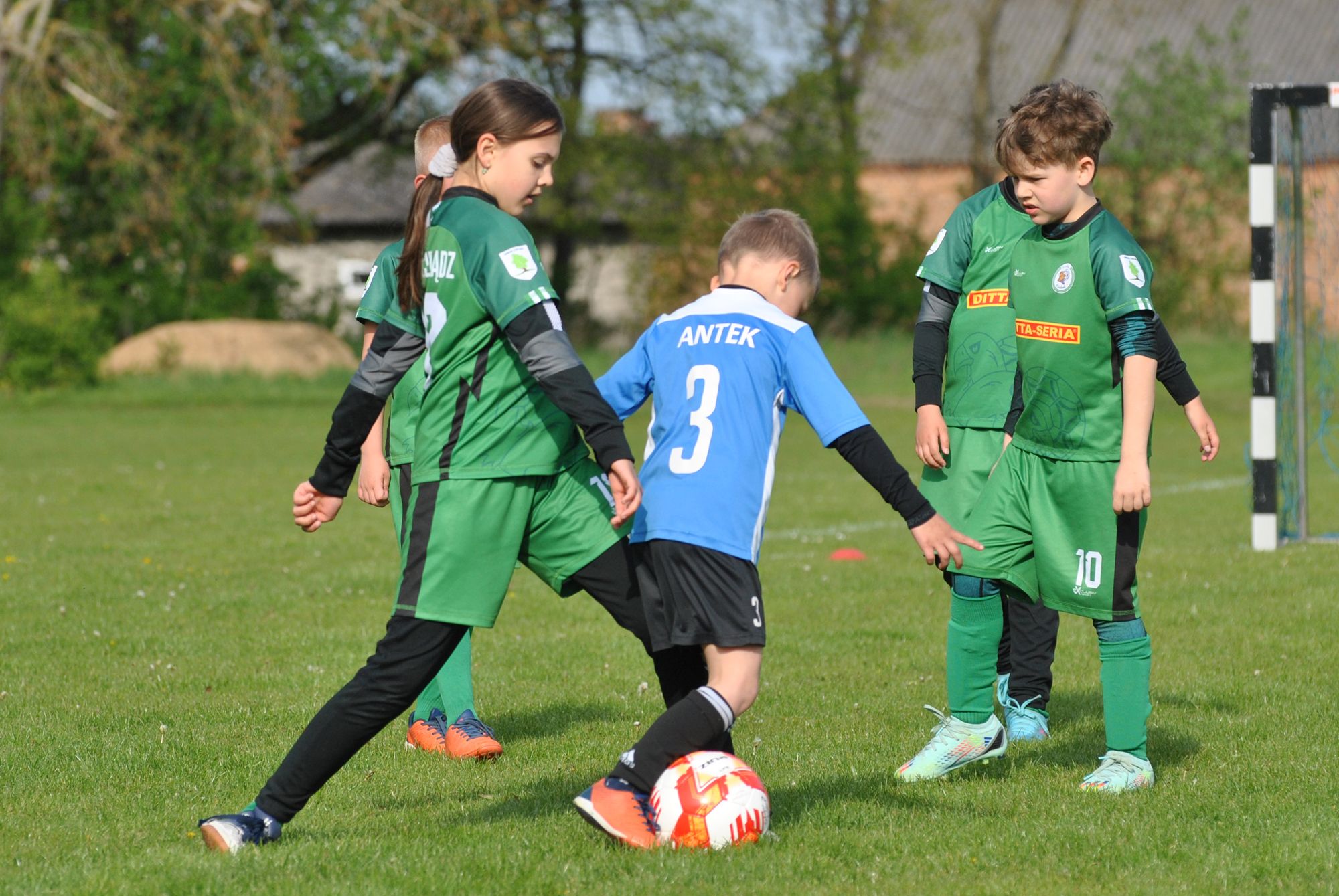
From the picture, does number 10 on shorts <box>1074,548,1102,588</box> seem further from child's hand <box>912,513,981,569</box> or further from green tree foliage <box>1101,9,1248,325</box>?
green tree foliage <box>1101,9,1248,325</box>

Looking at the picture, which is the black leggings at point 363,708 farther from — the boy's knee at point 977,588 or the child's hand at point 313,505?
the boy's knee at point 977,588

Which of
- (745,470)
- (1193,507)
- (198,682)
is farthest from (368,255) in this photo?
(745,470)

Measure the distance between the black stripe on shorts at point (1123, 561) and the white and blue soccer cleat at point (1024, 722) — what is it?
3.30 feet

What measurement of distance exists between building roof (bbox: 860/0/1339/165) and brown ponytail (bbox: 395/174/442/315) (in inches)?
1466

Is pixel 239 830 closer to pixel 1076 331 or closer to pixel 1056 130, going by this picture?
pixel 1076 331

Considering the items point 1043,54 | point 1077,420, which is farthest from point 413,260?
point 1043,54

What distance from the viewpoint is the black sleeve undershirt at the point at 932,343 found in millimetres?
5129

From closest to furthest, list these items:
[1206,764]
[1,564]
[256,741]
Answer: [1206,764]
[256,741]
[1,564]

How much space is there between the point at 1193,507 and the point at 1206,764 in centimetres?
817

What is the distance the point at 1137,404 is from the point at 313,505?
7.86 feet

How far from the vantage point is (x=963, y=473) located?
5375 mm

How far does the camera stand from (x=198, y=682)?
652cm

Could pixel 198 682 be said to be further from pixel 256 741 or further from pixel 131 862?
pixel 131 862

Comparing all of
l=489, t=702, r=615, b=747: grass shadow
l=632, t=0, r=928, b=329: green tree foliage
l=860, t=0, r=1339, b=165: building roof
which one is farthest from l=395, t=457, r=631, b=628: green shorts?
l=860, t=0, r=1339, b=165: building roof
